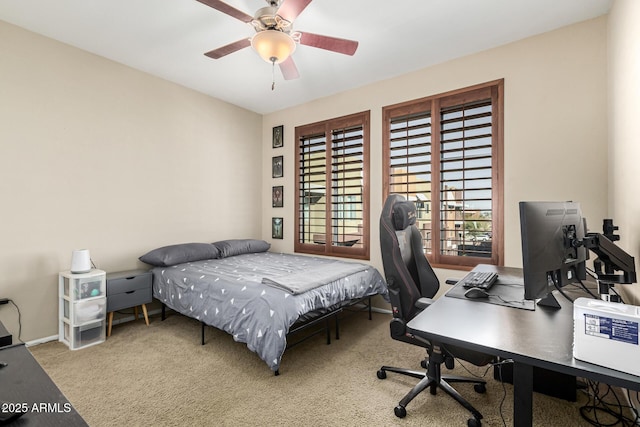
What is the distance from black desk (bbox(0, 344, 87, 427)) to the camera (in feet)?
2.19

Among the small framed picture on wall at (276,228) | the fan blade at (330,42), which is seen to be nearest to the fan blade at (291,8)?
the fan blade at (330,42)

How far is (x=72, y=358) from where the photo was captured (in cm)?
255

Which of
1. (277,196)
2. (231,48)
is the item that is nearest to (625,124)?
(231,48)

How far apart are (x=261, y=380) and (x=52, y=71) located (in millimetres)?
3480

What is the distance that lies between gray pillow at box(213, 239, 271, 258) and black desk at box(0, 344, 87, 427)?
301 cm

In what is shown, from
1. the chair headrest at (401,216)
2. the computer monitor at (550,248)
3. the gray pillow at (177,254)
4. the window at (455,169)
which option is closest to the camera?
the computer monitor at (550,248)

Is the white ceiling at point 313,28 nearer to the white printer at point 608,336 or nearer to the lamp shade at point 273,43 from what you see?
the lamp shade at point 273,43

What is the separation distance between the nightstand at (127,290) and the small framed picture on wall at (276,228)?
1.96 m

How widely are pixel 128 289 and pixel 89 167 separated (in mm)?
1353

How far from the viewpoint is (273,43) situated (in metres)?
2.12

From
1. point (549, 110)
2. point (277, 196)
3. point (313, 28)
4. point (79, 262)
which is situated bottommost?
point (79, 262)

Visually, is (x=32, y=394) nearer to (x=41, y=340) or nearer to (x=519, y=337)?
(x=519, y=337)

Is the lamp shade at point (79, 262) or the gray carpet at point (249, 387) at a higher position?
the lamp shade at point (79, 262)

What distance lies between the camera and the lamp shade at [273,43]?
210 cm
